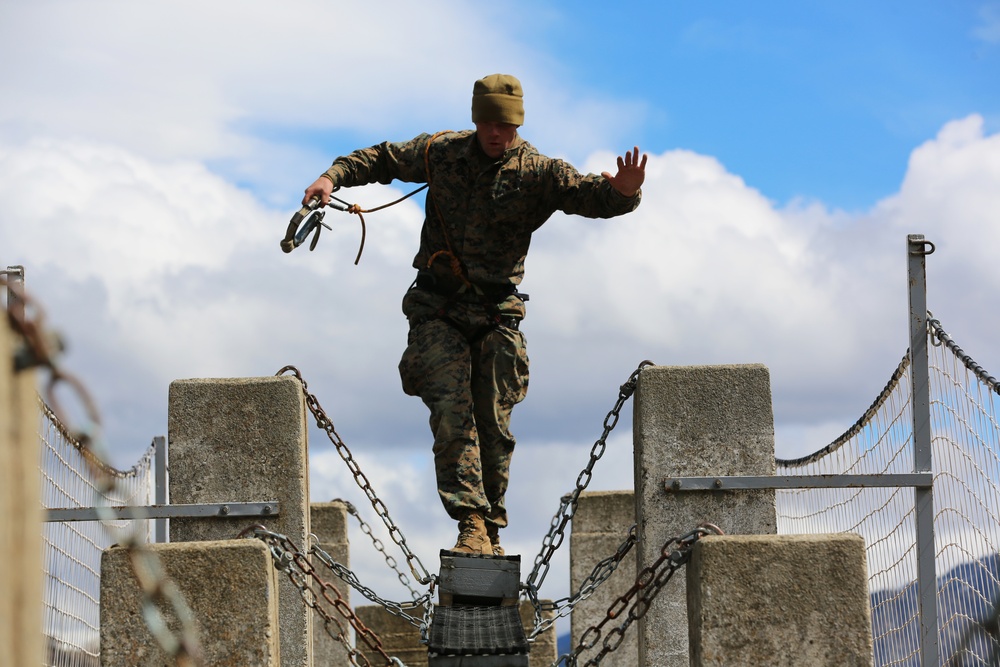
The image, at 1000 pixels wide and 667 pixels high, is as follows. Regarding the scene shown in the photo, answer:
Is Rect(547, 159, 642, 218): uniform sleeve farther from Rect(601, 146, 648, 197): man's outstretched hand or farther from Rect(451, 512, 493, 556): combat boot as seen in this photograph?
Rect(451, 512, 493, 556): combat boot

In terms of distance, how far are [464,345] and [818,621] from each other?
7.52 feet

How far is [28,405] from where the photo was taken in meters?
3.20

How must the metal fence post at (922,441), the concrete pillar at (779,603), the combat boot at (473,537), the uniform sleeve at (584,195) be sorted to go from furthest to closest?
the metal fence post at (922,441)
the uniform sleeve at (584,195)
the combat boot at (473,537)
the concrete pillar at (779,603)

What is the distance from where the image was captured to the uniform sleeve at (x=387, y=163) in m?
7.22

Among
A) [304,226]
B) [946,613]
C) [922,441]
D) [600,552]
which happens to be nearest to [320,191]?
[304,226]

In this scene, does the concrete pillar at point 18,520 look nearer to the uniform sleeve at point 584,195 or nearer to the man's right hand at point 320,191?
the man's right hand at point 320,191

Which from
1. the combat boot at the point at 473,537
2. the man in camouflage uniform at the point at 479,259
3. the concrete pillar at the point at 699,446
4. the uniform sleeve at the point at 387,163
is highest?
the uniform sleeve at the point at 387,163

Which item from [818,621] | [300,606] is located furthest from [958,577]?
[300,606]

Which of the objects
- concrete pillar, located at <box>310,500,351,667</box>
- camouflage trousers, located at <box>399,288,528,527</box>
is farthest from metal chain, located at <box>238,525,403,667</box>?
concrete pillar, located at <box>310,500,351,667</box>

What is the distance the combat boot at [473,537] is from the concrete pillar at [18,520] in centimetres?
354

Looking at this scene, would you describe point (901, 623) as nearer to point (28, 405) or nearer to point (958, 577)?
point (958, 577)

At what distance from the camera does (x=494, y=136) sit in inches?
278

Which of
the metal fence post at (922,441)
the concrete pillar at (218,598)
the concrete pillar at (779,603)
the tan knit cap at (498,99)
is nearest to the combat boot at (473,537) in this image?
the concrete pillar at (218,598)

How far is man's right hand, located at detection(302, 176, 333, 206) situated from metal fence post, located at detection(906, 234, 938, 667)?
301cm
